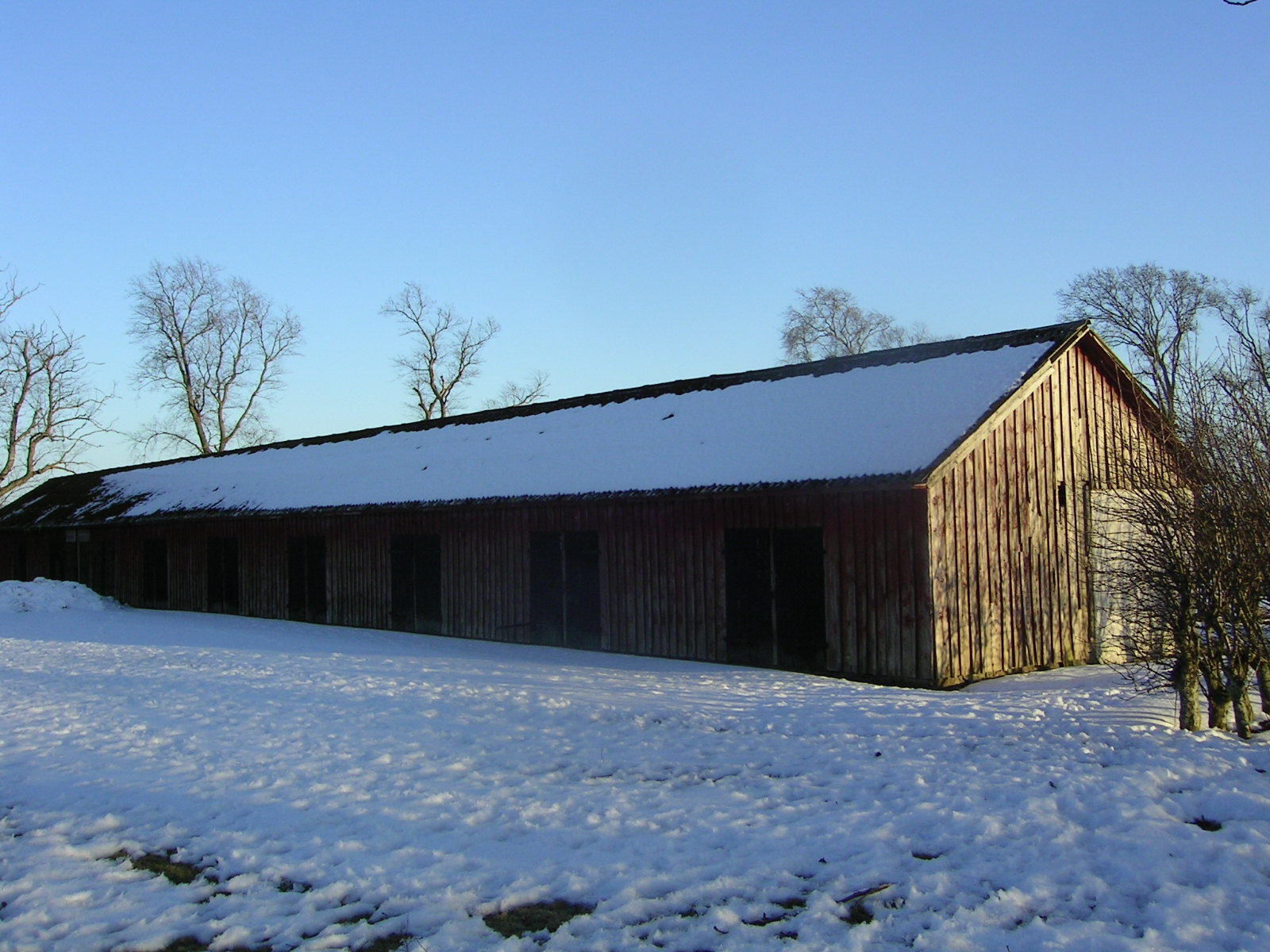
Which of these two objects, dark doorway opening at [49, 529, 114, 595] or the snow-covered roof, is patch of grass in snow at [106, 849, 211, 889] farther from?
dark doorway opening at [49, 529, 114, 595]

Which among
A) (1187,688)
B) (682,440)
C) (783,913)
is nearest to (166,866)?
(783,913)

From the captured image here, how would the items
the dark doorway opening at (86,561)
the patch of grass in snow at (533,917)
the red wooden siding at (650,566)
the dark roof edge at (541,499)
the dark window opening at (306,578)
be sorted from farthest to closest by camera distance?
the dark doorway opening at (86,561) < the dark window opening at (306,578) < the red wooden siding at (650,566) < the dark roof edge at (541,499) < the patch of grass in snow at (533,917)

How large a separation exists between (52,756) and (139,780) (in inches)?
54.6

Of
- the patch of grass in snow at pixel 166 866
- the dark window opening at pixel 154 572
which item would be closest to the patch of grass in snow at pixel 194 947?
the patch of grass in snow at pixel 166 866

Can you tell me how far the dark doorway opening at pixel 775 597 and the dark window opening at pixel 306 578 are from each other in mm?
10876

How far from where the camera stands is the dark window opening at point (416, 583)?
1806cm

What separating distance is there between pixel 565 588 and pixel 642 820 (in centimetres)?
959

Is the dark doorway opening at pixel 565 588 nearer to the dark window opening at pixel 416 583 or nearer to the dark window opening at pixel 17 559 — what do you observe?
the dark window opening at pixel 416 583

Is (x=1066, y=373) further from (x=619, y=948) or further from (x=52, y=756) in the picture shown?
(x=52, y=756)

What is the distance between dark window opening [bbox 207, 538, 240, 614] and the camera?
22.9m

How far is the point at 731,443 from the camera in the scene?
1430 cm

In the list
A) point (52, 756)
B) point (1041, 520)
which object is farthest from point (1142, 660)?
point (52, 756)

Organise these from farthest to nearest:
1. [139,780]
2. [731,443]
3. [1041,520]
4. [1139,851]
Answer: [731,443] < [1041,520] < [139,780] < [1139,851]

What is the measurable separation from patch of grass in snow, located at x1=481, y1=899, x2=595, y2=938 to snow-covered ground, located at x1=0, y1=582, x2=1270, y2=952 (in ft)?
0.24
